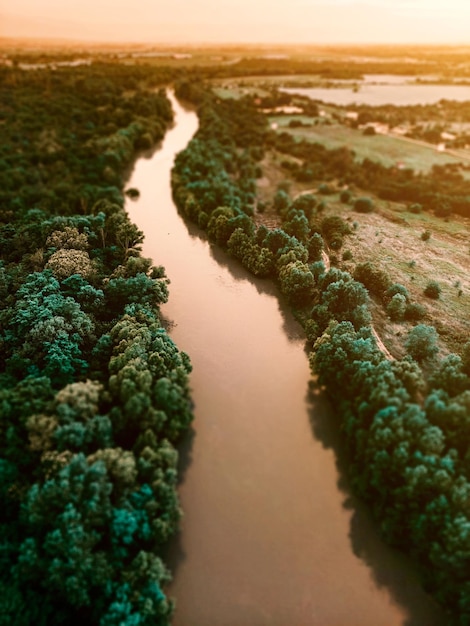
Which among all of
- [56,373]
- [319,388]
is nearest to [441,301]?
[319,388]

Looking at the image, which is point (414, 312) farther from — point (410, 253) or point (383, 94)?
point (383, 94)

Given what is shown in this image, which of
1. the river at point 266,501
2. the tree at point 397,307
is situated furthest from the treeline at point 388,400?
the river at point 266,501

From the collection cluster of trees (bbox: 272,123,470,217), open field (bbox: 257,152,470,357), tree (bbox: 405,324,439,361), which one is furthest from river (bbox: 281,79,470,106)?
tree (bbox: 405,324,439,361)

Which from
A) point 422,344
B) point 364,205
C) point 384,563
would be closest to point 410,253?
point 364,205

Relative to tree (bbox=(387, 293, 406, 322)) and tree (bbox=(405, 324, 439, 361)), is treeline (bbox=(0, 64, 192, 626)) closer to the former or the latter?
tree (bbox=(405, 324, 439, 361))

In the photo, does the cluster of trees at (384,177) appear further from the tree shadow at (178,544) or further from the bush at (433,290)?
the tree shadow at (178,544)

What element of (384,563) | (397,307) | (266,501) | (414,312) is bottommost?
(384,563)
